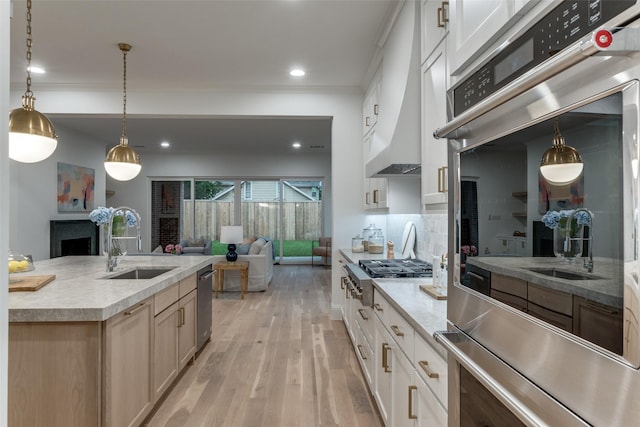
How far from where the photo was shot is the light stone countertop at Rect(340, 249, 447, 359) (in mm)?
1431

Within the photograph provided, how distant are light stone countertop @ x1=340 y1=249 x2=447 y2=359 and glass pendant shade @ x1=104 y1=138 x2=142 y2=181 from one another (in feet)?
9.46

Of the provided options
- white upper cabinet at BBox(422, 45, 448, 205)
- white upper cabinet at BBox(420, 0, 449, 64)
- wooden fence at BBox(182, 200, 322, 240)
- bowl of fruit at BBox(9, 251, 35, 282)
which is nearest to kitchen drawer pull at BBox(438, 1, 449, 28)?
white upper cabinet at BBox(420, 0, 449, 64)

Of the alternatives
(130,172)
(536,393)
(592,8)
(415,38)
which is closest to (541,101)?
(592,8)

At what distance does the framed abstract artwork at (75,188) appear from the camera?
678 centimetres

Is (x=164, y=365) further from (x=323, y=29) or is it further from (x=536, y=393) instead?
(x=323, y=29)

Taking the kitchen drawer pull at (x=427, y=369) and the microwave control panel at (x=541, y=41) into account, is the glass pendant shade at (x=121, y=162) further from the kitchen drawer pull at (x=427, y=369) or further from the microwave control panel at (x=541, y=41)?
the microwave control panel at (x=541, y=41)

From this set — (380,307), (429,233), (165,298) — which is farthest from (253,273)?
(380,307)

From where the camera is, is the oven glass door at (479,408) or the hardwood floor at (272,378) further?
the hardwood floor at (272,378)

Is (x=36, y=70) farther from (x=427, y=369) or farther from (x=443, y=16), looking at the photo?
(x=427, y=369)

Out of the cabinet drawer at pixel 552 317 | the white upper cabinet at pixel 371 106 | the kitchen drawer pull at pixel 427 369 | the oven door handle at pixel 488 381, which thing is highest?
the white upper cabinet at pixel 371 106

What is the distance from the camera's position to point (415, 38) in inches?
95.7

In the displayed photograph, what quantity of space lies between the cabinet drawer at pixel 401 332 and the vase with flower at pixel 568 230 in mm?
1028

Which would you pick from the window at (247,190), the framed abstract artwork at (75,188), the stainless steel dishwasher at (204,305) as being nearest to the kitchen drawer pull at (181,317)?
the stainless steel dishwasher at (204,305)

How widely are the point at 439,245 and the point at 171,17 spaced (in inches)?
106
